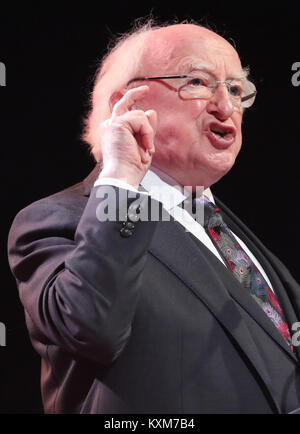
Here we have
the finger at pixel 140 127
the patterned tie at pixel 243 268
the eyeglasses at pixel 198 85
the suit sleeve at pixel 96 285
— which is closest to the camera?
the suit sleeve at pixel 96 285

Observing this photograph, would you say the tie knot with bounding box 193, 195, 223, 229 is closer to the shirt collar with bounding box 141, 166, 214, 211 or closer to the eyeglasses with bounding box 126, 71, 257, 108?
the shirt collar with bounding box 141, 166, 214, 211

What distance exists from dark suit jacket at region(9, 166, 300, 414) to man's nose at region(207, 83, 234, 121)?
0.36 m

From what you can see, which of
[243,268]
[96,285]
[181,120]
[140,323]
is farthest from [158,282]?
[181,120]

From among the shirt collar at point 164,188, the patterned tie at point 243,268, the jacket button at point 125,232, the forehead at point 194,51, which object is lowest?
the patterned tie at point 243,268

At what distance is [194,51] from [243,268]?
0.60m

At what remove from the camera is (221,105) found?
1.58 metres

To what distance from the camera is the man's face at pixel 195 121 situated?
156 centimetres

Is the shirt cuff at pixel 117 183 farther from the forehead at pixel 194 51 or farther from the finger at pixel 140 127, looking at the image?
the forehead at pixel 194 51

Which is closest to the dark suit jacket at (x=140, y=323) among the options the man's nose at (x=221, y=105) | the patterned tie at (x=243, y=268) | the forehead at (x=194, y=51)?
the patterned tie at (x=243, y=268)

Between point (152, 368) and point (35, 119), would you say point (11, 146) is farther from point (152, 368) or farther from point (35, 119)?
point (152, 368)

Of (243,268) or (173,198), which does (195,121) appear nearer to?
(173,198)

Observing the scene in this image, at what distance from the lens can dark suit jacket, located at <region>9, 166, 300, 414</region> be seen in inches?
44.0

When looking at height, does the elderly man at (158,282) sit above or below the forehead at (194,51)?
below

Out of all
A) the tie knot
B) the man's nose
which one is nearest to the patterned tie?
the tie knot
